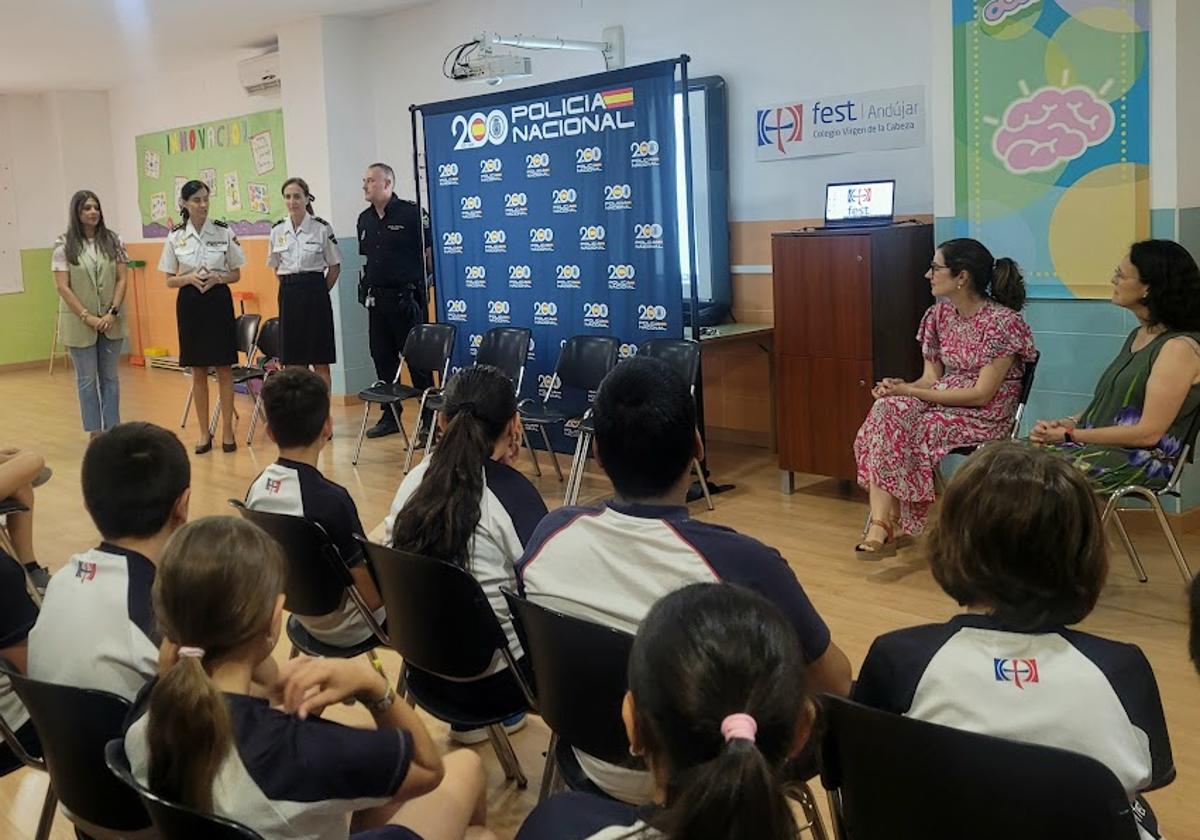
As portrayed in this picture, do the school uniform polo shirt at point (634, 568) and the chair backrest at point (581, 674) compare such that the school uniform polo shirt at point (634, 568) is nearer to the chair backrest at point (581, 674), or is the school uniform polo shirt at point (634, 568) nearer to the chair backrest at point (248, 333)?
the chair backrest at point (581, 674)

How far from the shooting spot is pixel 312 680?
177 cm

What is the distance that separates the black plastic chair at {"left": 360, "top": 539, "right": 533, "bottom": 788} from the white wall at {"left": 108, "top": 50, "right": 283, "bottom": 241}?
7.61m

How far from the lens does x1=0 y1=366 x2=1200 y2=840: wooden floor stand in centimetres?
323

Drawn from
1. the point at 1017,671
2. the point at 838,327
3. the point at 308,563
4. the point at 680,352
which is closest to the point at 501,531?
the point at 308,563

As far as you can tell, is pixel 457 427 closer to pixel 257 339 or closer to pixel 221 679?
pixel 221 679

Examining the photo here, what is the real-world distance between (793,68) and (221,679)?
561 cm

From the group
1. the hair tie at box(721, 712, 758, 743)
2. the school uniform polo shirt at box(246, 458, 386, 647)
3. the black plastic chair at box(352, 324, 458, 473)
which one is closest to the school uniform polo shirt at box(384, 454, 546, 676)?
the school uniform polo shirt at box(246, 458, 386, 647)

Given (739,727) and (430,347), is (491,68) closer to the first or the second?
(430,347)

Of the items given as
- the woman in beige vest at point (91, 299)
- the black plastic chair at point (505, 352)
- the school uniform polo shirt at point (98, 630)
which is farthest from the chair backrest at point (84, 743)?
the woman in beige vest at point (91, 299)

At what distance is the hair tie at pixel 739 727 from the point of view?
121 cm

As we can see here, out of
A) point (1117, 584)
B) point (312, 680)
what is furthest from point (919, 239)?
point (312, 680)

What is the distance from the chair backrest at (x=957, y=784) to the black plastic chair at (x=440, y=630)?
0.94 m

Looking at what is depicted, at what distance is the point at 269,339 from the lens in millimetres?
8656

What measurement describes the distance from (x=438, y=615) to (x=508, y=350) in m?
4.32
